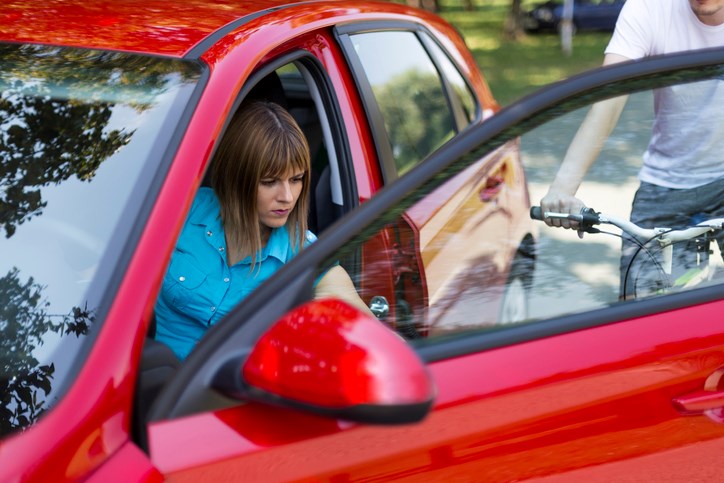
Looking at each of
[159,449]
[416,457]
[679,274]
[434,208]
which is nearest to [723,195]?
[679,274]

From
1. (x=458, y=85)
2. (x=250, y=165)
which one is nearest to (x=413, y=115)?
(x=458, y=85)

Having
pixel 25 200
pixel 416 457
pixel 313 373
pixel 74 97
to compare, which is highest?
pixel 74 97

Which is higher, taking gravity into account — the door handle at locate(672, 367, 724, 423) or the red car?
the red car

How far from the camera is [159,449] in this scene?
5.07 feet

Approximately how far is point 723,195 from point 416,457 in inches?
36.0

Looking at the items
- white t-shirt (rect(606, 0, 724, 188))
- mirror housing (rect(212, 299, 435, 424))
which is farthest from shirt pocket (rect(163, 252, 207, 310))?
white t-shirt (rect(606, 0, 724, 188))

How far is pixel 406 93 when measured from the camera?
11.7ft

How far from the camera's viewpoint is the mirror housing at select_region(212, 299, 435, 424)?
1438mm

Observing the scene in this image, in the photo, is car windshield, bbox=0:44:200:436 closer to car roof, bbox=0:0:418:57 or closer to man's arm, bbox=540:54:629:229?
car roof, bbox=0:0:418:57

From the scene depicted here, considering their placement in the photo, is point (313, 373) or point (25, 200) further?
point (25, 200)

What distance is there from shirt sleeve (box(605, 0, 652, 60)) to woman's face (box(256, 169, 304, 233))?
3.59 ft

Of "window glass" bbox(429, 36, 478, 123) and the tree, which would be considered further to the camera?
"window glass" bbox(429, 36, 478, 123)

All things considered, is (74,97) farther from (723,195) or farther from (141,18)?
(723,195)

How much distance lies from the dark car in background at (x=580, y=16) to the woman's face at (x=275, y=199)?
26296 millimetres
